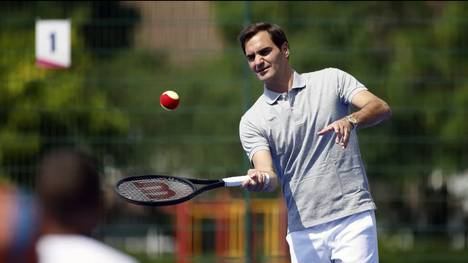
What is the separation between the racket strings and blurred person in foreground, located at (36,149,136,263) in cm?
289

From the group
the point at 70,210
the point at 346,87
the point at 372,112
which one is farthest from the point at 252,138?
the point at 70,210

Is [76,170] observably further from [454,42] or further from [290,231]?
[454,42]

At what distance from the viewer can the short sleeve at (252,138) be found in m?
6.66

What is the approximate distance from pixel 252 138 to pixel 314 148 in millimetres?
334

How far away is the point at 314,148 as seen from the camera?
6.62 m

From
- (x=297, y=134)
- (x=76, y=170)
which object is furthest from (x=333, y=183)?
(x=76, y=170)

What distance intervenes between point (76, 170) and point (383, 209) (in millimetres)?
7154

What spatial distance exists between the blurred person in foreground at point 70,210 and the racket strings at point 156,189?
9.49 ft

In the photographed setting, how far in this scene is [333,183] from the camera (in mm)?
6621

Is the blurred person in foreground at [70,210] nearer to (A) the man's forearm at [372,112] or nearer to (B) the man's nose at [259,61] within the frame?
(A) the man's forearm at [372,112]

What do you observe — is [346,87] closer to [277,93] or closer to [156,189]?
[277,93]

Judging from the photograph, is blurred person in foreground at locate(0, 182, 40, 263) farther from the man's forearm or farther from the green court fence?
the green court fence

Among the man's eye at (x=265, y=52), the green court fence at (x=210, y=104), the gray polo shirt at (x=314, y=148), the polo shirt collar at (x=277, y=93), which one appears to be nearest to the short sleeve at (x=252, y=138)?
the gray polo shirt at (x=314, y=148)

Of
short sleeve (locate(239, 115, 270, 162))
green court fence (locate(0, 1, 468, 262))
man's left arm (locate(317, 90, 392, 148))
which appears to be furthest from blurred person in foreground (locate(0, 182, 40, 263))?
green court fence (locate(0, 1, 468, 262))
